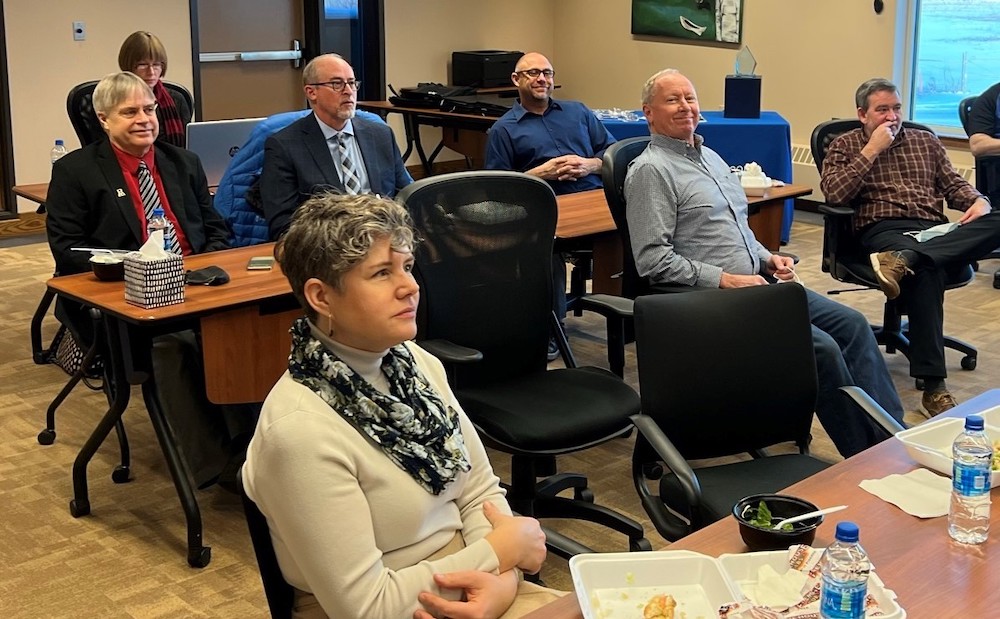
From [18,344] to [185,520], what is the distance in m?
2.09

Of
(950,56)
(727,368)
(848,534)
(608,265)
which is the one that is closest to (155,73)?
(608,265)

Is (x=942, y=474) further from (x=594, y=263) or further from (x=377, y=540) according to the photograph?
(x=594, y=263)

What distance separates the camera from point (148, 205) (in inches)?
157

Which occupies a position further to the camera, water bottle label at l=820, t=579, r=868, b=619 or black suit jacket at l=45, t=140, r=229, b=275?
black suit jacket at l=45, t=140, r=229, b=275

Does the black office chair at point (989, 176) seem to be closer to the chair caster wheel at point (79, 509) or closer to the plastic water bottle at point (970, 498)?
the plastic water bottle at point (970, 498)

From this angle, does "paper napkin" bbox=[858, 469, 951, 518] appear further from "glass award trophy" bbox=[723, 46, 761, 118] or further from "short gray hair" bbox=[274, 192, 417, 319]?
"glass award trophy" bbox=[723, 46, 761, 118]

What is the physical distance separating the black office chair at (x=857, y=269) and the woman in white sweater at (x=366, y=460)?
2990mm

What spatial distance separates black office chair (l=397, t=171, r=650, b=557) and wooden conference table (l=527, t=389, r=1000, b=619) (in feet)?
3.16

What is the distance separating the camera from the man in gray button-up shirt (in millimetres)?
3746

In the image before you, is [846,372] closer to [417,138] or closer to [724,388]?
[724,388]

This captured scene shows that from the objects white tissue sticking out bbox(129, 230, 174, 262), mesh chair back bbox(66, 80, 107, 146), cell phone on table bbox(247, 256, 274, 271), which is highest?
mesh chair back bbox(66, 80, 107, 146)

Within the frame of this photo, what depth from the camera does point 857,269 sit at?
470 centimetres

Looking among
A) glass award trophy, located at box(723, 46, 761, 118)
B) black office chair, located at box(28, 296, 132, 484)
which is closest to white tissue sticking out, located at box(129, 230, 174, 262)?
black office chair, located at box(28, 296, 132, 484)

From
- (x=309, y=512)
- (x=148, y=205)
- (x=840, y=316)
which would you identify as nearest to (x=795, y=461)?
(x=840, y=316)
